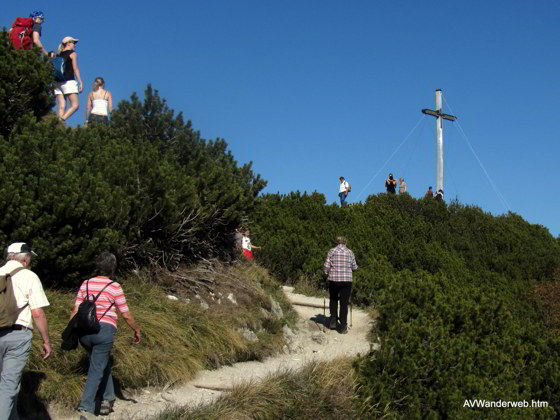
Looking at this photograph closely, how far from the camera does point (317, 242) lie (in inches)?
679

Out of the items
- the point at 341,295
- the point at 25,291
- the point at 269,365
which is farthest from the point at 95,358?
the point at 341,295

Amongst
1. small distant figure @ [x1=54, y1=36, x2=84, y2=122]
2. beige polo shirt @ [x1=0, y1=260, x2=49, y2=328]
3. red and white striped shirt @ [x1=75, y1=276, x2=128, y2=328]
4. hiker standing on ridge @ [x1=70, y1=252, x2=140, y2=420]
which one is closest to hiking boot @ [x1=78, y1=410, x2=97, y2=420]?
hiker standing on ridge @ [x1=70, y1=252, x2=140, y2=420]

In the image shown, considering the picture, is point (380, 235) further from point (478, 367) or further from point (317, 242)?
point (478, 367)

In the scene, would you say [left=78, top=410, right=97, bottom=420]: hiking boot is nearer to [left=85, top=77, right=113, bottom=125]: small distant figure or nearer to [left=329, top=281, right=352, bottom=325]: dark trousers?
[left=329, top=281, right=352, bottom=325]: dark trousers

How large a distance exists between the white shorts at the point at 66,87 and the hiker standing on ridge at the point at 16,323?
7408mm

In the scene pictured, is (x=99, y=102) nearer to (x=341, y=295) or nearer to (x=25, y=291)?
(x=341, y=295)

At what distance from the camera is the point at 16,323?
16.2ft

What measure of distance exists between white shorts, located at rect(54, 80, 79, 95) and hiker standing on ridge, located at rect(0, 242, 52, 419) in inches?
292

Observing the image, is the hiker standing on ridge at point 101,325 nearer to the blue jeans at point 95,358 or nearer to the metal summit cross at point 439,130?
the blue jeans at point 95,358

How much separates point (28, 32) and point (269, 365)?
7197 millimetres

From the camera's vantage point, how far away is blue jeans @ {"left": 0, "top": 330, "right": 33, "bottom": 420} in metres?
4.84

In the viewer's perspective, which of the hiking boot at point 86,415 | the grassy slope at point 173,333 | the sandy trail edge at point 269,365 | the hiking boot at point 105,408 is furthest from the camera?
the sandy trail edge at point 269,365

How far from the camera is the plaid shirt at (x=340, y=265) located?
417 inches

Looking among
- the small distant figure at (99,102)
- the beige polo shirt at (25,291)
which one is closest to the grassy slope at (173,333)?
the beige polo shirt at (25,291)
